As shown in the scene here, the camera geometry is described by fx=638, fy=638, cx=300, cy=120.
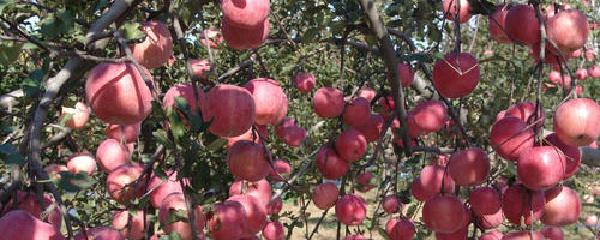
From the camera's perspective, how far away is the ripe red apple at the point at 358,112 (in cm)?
250

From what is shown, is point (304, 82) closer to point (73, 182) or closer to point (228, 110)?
point (228, 110)

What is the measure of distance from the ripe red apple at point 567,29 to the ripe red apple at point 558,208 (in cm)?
41

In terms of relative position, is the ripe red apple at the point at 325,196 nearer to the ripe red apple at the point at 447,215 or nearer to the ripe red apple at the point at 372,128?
the ripe red apple at the point at 372,128

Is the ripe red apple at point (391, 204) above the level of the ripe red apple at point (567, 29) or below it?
below

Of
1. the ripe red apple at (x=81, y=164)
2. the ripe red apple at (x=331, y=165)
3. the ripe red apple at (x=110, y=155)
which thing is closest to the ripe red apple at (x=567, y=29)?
the ripe red apple at (x=331, y=165)

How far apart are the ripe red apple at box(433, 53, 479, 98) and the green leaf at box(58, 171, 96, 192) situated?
1.08 meters

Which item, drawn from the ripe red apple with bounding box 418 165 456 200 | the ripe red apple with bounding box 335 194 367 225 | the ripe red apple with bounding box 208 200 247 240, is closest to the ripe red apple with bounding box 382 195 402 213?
the ripe red apple with bounding box 335 194 367 225

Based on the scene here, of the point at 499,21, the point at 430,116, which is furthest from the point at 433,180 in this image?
the point at 499,21

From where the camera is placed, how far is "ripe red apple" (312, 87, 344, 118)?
2664 mm

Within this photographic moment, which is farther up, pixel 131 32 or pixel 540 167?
pixel 131 32

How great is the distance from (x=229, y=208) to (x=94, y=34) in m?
0.60

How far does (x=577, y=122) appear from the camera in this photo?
1.64m

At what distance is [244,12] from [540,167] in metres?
0.82

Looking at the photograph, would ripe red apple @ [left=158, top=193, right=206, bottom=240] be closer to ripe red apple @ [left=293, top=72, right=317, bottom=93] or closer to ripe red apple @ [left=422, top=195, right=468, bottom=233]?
ripe red apple @ [left=422, top=195, right=468, bottom=233]
